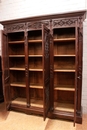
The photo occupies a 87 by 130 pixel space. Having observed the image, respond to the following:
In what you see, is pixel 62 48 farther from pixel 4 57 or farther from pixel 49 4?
pixel 4 57

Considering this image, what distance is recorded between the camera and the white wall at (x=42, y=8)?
97.0 inches

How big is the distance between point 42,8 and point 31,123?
8.31 ft

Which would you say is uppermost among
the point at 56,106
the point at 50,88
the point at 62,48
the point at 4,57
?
the point at 62,48

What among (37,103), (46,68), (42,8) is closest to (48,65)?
(46,68)

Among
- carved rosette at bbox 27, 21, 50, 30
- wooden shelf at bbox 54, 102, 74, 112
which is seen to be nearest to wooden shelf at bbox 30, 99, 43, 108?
wooden shelf at bbox 54, 102, 74, 112

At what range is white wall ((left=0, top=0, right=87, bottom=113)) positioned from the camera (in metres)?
2.46

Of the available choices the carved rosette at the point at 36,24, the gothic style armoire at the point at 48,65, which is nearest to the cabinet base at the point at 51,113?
the gothic style armoire at the point at 48,65

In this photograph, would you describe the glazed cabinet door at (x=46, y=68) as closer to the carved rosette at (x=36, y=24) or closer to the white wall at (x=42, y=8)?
the carved rosette at (x=36, y=24)

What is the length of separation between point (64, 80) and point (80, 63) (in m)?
0.66

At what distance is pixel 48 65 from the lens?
90.7 inches

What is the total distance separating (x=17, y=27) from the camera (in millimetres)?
2500

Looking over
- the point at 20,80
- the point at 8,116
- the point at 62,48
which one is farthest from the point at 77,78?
the point at 8,116

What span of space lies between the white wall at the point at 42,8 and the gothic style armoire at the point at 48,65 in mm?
245

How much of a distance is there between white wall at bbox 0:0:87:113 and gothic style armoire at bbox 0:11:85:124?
0.24 metres
